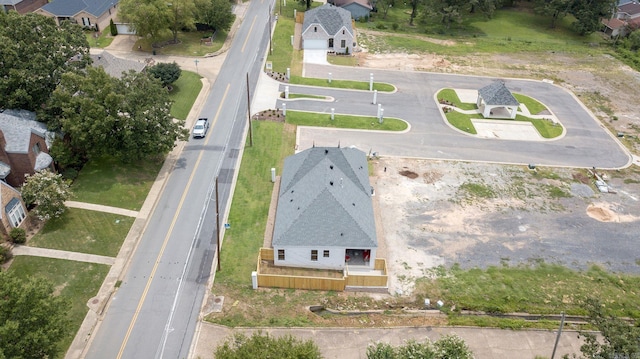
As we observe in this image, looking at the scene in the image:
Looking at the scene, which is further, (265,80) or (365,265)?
(265,80)

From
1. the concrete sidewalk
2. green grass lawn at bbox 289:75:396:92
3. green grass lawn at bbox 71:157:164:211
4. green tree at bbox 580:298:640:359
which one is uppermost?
green tree at bbox 580:298:640:359

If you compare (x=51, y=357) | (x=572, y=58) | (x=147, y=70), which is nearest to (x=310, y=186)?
(x=51, y=357)

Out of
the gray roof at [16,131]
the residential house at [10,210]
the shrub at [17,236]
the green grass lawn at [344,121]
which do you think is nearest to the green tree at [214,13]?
the green grass lawn at [344,121]

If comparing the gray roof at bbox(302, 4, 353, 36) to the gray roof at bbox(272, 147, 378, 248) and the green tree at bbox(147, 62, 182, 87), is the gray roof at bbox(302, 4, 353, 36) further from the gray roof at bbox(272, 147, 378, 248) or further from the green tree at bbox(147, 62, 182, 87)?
the gray roof at bbox(272, 147, 378, 248)

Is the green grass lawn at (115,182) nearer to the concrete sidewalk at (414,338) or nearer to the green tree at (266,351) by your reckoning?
the concrete sidewalk at (414,338)

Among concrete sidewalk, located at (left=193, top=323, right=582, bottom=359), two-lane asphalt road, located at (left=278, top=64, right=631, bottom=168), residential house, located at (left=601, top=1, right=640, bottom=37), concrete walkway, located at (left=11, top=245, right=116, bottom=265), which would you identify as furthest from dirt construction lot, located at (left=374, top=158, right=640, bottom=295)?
residential house, located at (left=601, top=1, right=640, bottom=37)

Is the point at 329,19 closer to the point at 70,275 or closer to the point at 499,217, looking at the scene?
the point at 499,217

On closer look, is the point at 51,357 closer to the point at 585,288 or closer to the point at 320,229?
the point at 320,229
